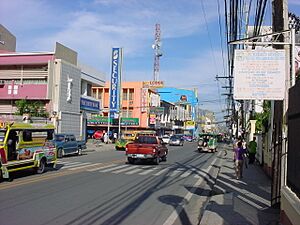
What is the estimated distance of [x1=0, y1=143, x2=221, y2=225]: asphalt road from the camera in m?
8.82

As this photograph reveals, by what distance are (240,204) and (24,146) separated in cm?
885

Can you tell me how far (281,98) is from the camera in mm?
Answer: 9828

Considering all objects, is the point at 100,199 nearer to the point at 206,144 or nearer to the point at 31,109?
the point at 31,109

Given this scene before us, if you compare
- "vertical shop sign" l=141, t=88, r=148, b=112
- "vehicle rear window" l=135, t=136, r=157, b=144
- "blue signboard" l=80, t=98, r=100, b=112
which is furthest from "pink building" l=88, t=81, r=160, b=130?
"vehicle rear window" l=135, t=136, r=157, b=144

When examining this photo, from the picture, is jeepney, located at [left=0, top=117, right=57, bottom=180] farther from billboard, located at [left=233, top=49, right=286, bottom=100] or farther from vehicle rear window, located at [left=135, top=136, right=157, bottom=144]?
billboard, located at [left=233, top=49, right=286, bottom=100]

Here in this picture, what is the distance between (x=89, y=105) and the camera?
46.4 m

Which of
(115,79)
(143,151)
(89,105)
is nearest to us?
(143,151)

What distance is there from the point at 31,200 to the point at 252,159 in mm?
18928

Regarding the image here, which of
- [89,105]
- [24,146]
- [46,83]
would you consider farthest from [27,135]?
[89,105]

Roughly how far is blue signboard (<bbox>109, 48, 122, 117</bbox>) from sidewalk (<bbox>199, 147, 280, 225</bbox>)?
36021mm

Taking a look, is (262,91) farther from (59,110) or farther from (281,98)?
(59,110)

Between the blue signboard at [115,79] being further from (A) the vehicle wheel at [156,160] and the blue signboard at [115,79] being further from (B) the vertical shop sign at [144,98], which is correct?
(A) the vehicle wheel at [156,160]

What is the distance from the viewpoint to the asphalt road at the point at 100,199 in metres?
8.82

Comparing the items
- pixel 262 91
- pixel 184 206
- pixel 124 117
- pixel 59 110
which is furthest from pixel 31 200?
pixel 124 117
